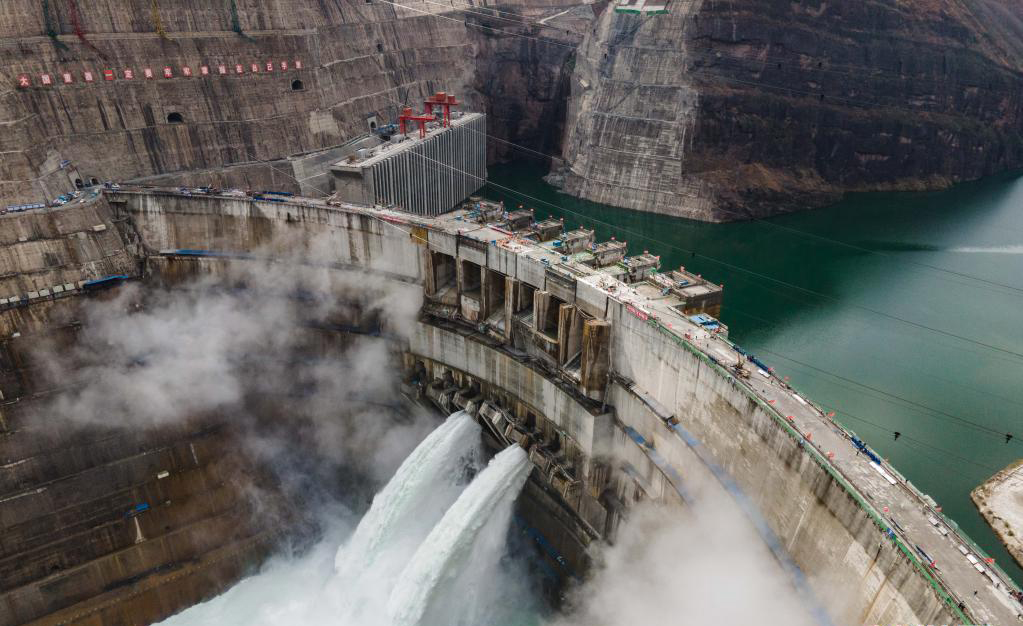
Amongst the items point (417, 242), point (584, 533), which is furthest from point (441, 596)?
point (417, 242)

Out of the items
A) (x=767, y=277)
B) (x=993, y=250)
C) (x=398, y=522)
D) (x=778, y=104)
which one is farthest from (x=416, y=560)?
(x=778, y=104)

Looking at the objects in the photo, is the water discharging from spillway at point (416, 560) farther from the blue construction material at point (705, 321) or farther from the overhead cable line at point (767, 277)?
the overhead cable line at point (767, 277)

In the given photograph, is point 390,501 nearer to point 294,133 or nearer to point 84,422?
point 84,422

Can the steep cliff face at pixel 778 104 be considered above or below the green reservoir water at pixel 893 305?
above

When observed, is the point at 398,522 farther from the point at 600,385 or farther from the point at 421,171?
the point at 421,171

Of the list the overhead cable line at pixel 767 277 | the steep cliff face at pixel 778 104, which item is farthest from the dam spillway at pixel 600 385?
the steep cliff face at pixel 778 104
